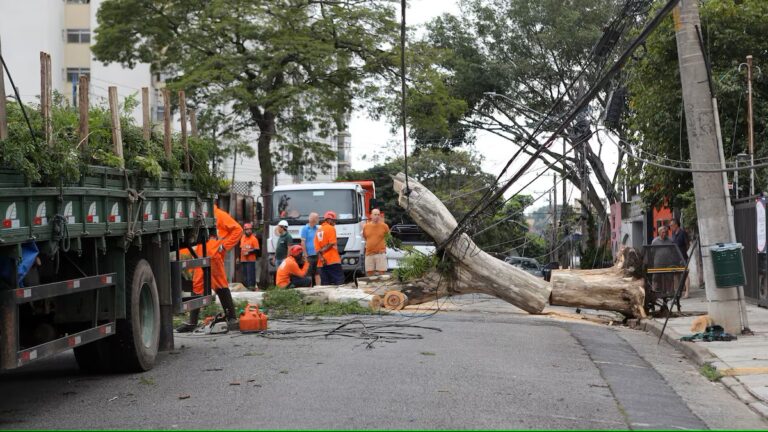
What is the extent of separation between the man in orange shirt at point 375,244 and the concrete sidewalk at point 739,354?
6.04 metres

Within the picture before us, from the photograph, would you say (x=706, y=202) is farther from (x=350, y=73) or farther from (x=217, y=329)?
(x=350, y=73)

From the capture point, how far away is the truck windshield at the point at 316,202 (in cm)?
2475

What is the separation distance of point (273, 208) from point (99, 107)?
14.6 metres

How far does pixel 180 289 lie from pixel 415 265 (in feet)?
18.3

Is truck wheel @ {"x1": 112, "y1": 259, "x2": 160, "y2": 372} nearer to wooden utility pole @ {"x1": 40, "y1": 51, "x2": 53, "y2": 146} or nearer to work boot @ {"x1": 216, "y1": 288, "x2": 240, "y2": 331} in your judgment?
wooden utility pole @ {"x1": 40, "y1": 51, "x2": 53, "y2": 146}

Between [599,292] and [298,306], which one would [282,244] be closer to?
[298,306]

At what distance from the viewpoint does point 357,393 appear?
314 inches

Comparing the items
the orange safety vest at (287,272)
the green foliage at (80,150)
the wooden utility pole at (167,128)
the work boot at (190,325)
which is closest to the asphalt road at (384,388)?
the work boot at (190,325)

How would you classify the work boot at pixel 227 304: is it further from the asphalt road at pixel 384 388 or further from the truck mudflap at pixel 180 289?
the truck mudflap at pixel 180 289

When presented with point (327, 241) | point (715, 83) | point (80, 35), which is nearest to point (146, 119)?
point (327, 241)

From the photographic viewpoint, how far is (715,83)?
19969 mm

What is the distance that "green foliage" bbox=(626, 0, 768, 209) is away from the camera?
20391 mm

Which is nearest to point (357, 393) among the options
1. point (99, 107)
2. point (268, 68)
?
point (99, 107)

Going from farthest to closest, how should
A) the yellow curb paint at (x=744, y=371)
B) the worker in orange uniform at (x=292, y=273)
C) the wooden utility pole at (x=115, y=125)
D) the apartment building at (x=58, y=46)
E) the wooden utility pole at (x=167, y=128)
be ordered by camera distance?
the apartment building at (x=58, y=46), the worker in orange uniform at (x=292, y=273), the wooden utility pole at (x=167, y=128), the yellow curb paint at (x=744, y=371), the wooden utility pole at (x=115, y=125)
